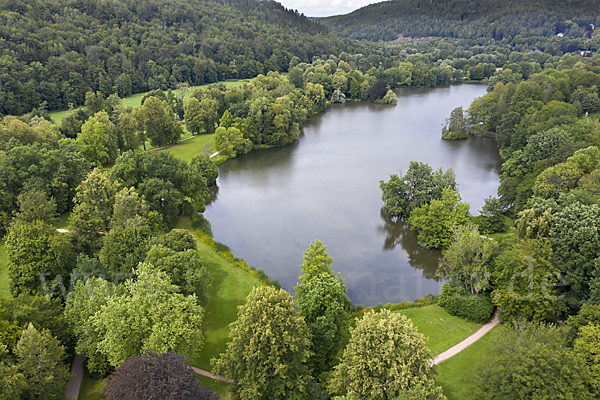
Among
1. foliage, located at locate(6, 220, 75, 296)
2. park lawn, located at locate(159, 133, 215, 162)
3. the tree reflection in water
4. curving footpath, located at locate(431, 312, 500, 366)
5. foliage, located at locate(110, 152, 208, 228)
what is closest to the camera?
curving footpath, located at locate(431, 312, 500, 366)

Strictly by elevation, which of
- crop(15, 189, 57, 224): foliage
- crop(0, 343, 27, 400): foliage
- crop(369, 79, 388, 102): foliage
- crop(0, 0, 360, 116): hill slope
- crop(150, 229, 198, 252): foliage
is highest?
crop(0, 0, 360, 116): hill slope

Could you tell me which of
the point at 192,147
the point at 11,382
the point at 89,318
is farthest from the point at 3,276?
the point at 192,147

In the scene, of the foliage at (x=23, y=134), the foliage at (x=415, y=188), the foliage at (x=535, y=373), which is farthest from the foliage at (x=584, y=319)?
the foliage at (x=23, y=134)

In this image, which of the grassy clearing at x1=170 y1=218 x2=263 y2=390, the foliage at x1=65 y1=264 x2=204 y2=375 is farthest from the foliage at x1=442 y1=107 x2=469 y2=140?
the foliage at x1=65 y1=264 x2=204 y2=375

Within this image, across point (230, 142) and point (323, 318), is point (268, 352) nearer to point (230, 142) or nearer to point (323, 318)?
point (323, 318)

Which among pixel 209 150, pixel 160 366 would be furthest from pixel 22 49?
pixel 160 366

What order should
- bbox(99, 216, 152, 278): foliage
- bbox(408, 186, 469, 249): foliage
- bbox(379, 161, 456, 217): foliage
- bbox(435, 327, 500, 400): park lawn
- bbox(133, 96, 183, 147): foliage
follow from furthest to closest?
1. bbox(133, 96, 183, 147): foliage
2. bbox(379, 161, 456, 217): foliage
3. bbox(408, 186, 469, 249): foliage
4. bbox(99, 216, 152, 278): foliage
5. bbox(435, 327, 500, 400): park lawn

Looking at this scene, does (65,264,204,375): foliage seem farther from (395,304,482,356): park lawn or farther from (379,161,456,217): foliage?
(379,161,456,217): foliage
